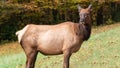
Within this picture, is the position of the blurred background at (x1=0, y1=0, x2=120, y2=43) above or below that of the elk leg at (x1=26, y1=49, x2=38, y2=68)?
below

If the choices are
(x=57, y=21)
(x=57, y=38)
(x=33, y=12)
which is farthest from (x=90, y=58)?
(x=57, y=21)

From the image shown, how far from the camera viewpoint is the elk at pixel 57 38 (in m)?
9.99

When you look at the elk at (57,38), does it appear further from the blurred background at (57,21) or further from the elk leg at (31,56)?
the blurred background at (57,21)

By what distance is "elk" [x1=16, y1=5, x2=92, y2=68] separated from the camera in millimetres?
9992

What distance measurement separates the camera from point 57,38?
33.2 ft

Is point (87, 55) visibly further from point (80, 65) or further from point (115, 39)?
point (115, 39)

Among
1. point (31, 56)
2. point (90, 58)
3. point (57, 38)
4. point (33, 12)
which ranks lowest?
point (33, 12)

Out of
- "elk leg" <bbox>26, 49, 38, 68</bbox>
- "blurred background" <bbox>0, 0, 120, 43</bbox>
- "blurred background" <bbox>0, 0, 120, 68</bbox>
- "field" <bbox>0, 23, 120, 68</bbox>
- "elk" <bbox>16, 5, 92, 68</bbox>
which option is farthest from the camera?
"blurred background" <bbox>0, 0, 120, 43</bbox>

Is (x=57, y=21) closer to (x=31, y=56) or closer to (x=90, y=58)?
(x=90, y=58)

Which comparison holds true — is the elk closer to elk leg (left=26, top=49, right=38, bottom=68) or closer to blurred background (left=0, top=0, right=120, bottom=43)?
elk leg (left=26, top=49, right=38, bottom=68)

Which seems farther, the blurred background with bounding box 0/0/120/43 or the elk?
the blurred background with bounding box 0/0/120/43

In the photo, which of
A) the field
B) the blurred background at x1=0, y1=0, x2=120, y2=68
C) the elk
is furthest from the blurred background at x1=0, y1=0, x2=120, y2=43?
the elk

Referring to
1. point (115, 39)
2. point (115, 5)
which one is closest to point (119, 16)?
point (115, 5)

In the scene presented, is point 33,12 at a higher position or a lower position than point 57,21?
higher
